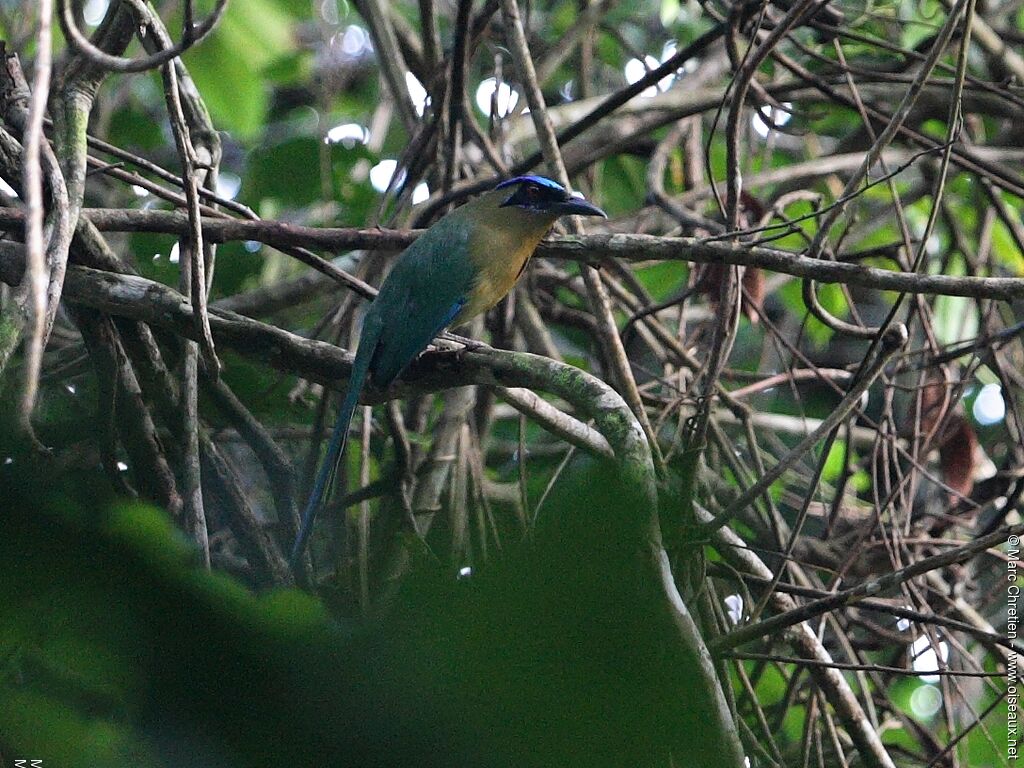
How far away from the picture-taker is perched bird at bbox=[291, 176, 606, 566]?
3.49m

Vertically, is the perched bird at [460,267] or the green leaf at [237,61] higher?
the green leaf at [237,61]

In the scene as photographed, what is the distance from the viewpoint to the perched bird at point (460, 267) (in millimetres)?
3490

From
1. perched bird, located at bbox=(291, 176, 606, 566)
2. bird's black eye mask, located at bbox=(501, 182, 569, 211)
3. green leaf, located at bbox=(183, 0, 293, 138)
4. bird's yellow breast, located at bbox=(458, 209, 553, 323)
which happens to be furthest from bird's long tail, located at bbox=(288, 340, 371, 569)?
green leaf, located at bbox=(183, 0, 293, 138)

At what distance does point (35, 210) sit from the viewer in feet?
3.78

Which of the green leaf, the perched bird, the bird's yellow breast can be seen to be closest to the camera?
the perched bird

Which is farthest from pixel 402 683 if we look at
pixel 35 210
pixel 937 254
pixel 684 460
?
pixel 937 254

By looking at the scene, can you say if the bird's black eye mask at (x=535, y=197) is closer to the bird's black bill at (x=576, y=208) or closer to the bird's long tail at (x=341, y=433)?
the bird's black bill at (x=576, y=208)

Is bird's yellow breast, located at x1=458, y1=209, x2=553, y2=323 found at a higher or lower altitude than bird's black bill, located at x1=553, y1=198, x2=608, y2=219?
lower

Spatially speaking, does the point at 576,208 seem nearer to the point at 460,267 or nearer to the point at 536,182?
the point at 536,182

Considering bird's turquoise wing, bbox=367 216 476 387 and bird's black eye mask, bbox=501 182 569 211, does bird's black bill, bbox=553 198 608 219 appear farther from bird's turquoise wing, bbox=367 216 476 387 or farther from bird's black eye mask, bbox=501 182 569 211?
bird's turquoise wing, bbox=367 216 476 387

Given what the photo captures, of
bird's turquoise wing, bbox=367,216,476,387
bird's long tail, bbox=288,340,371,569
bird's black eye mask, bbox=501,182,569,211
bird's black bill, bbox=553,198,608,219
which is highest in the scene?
bird's black eye mask, bbox=501,182,569,211

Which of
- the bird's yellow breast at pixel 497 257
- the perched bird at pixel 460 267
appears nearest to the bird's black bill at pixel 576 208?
the perched bird at pixel 460 267

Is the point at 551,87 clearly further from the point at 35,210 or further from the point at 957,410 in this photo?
the point at 35,210

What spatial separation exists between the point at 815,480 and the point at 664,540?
2142mm
